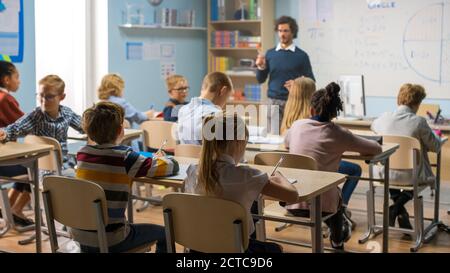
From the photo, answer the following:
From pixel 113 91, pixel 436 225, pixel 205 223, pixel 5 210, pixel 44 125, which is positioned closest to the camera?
pixel 205 223

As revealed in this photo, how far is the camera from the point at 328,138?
4.00 meters

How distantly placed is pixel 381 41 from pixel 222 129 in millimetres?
5059

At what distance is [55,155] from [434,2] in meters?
4.47

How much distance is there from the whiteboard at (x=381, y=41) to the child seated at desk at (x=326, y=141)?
351 centimetres

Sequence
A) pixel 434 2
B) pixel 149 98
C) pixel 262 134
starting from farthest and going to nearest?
pixel 149 98 → pixel 434 2 → pixel 262 134

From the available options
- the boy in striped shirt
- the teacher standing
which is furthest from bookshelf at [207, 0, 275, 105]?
the boy in striped shirt

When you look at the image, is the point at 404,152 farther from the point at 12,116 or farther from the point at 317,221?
the point at 12,116

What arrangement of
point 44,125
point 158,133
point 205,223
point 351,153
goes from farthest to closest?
point 158,133, point 44,125, point 351,153, point 205,223

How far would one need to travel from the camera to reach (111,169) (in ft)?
10.4

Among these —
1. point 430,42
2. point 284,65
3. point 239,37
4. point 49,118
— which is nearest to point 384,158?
point 49,118

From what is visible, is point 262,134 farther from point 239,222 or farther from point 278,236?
point 239,222

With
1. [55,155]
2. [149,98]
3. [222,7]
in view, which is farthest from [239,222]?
[222,7]

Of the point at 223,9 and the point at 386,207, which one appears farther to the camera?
the point at 223,9
